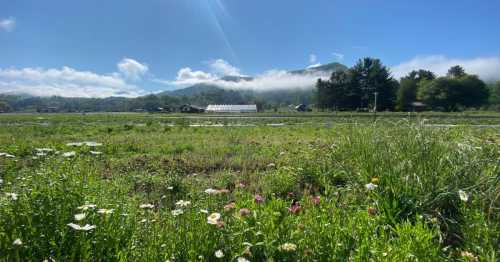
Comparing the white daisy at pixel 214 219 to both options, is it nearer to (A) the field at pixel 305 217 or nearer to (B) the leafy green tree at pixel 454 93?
(A) the field at pixel 305 217

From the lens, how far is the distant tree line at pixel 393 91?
7912 cm

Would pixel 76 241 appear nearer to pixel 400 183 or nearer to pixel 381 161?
pixel 400 183

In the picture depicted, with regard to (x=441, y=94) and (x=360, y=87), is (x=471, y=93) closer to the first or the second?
(x=441, y=94)

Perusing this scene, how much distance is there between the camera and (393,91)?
3391 inches

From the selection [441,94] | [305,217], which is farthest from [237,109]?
[305,217]

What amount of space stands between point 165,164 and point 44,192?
15.6 ft

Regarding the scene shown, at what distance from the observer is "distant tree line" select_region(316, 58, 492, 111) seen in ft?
260

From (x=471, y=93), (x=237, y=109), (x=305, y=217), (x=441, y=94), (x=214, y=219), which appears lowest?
(x=237, y=109)

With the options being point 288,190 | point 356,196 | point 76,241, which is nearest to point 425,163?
point 356,196

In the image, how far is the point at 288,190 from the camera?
15.8ft

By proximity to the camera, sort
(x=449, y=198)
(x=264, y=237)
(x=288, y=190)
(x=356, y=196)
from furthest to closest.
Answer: (x=288, y=190), (x=356, y=196), (x=449, y=198), (x=264, y=237)

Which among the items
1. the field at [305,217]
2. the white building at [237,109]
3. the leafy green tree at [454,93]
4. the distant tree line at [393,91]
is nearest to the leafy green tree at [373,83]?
the distant tree line at [393,91]

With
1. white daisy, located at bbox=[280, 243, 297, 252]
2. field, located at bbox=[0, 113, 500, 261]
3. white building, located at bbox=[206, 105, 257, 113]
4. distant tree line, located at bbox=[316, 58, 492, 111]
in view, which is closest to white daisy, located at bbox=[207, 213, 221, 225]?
field, located at bbox=[0, 113, 500, 261]

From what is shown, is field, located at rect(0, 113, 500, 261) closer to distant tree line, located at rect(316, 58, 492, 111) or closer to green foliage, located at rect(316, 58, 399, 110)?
distant tree line, located at rect(316, 58, 492, 111)
